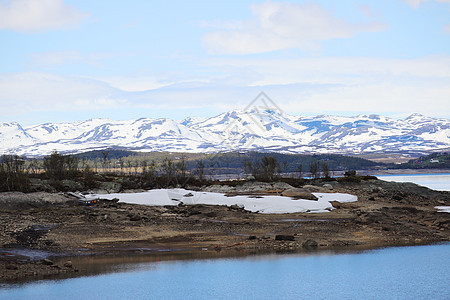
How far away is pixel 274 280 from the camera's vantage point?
26.9 meters

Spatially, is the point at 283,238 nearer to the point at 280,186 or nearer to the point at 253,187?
the point at 280,186

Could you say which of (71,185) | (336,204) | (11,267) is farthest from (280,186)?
(11,267)

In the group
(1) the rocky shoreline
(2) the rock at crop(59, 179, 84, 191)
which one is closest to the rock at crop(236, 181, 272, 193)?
(1) the rocky shoreline

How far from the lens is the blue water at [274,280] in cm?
2412

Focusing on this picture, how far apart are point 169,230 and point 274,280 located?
13790 mm

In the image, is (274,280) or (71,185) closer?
(274,280)

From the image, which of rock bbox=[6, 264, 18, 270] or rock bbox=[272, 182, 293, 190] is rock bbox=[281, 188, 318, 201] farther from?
rock bbox=[6, 264, 18, 270]

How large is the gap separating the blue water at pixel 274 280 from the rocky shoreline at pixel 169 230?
8.08 feet

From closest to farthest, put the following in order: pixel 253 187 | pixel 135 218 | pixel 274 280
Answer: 1. pixel 274 280
2. pixel 135 218
3. pixel 253 187

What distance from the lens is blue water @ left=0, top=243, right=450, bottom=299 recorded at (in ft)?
79.2

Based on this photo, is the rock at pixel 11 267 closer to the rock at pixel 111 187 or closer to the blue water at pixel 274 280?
the blue water at pixel 274 280

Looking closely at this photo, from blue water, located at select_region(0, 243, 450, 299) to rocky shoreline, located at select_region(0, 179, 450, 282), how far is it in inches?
97.0

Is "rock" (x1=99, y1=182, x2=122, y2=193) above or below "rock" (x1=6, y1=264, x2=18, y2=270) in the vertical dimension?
above

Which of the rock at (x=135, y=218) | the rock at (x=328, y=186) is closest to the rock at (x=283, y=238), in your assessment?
the rock at (x=135, y=218)
